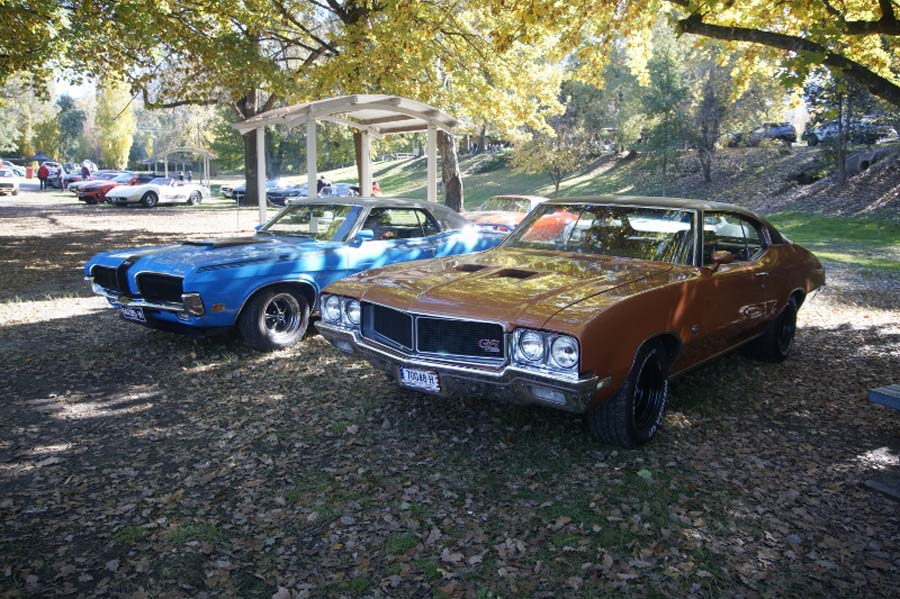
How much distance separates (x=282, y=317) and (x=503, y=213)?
9594 mm

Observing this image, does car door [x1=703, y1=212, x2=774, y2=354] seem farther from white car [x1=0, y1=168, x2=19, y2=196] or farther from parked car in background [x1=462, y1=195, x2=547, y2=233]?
white car [x1=0, y1=168, x2=19, y2=196]

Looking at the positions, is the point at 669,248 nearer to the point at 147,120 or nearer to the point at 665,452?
the point at 665,452

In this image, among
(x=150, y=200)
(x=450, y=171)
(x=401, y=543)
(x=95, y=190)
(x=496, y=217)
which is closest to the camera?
(x=401, y=543)

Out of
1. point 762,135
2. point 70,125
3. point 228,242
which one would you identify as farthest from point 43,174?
point 70,125

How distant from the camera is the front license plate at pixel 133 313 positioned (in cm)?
650

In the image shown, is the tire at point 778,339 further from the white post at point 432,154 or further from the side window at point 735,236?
the white post at point 432,154

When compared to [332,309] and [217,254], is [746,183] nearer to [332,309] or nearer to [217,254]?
[217,254]

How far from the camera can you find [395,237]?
7.75 metres

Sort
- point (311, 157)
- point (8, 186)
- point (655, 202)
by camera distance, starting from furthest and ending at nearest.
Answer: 1. point (8, 186)
2. point (311, 157)
3. point (655, 202)

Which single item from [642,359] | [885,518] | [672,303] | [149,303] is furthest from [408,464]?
[149,303]

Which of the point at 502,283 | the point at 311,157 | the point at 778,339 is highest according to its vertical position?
the point at 311,157

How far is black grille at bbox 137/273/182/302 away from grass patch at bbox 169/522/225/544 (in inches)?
121

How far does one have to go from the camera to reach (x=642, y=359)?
4422 millimetres

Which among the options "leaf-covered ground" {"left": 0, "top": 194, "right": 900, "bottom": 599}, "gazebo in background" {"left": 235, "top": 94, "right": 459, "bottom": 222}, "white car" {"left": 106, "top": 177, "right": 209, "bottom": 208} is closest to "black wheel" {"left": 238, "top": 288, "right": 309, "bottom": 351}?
"leaf-covered ground" {"left": 0, "top": 194, "right": 900, "bottom": 599}
